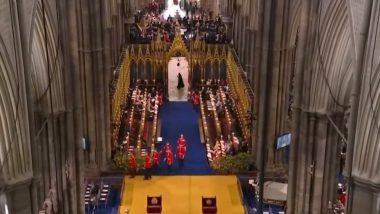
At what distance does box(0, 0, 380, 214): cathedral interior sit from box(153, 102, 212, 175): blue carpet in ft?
0.33

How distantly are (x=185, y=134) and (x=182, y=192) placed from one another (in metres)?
7.13

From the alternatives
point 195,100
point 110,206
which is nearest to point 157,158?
point 110,206

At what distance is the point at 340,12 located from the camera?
17422mm

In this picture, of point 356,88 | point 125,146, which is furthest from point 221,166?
point 356,88

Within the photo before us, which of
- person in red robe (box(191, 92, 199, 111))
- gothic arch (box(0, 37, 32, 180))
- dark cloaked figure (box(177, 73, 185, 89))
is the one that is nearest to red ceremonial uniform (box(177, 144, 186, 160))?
person in red robe (box(191, 92, 199, 111))

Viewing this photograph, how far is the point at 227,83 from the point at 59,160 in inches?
825

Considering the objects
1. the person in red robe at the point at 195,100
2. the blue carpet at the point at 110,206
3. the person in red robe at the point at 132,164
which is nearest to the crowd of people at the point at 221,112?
the person in red robe at the point at 195,100

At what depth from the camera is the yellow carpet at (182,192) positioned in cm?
2461

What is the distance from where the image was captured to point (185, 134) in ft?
108

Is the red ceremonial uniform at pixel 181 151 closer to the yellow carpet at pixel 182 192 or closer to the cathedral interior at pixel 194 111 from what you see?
the cathedral interior at pixel 194 111

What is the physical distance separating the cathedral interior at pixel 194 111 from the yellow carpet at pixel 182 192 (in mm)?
84

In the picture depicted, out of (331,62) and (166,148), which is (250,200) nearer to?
(166,148)

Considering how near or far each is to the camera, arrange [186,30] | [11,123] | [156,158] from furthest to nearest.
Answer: [186,30], [156,158], [11,123]

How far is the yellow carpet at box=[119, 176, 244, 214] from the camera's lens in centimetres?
2461
